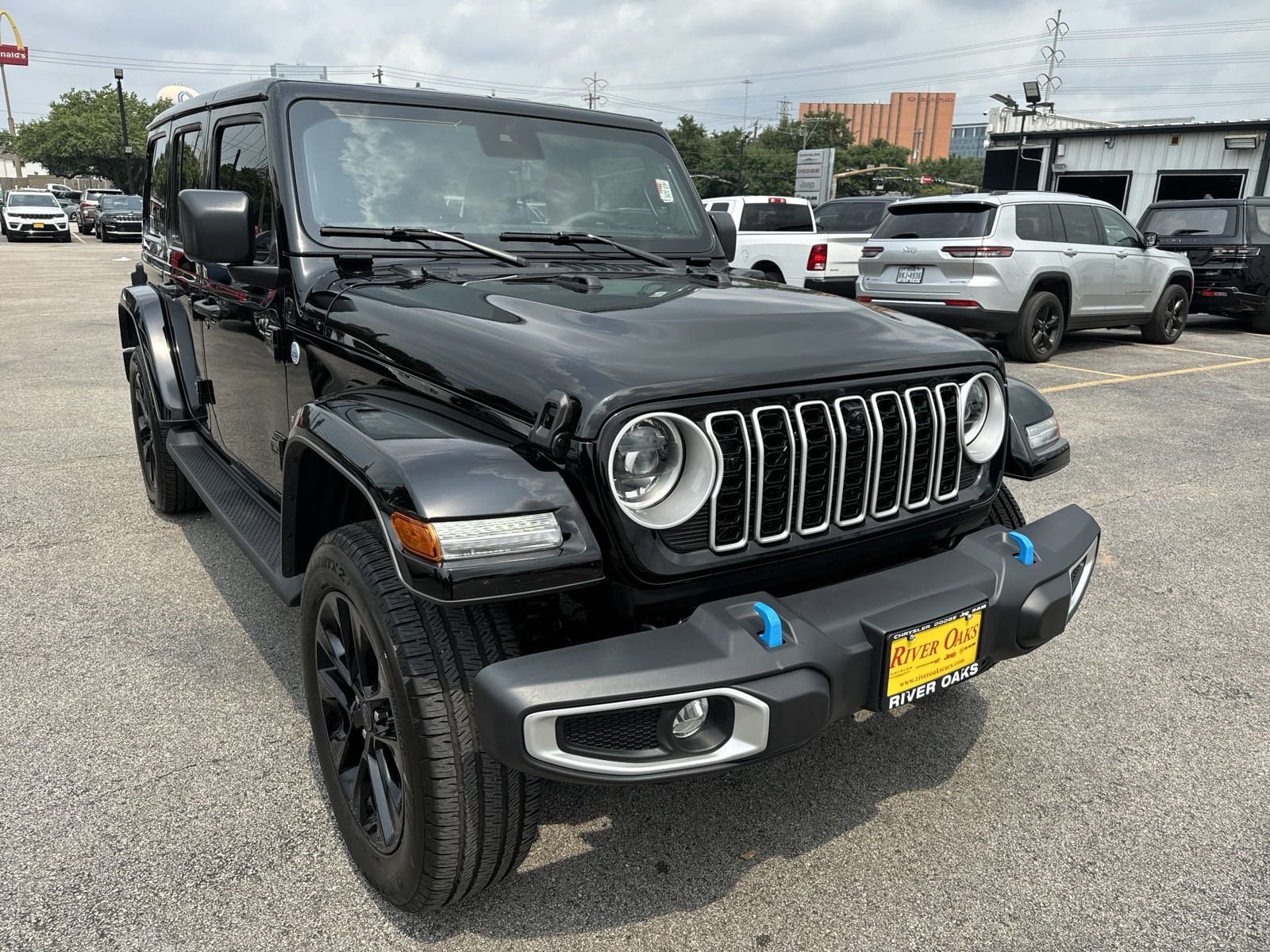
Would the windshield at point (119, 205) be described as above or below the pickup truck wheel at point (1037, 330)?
above

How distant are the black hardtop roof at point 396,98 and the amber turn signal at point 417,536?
6.29 feet

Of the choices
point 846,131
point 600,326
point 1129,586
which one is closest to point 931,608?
point 600,326

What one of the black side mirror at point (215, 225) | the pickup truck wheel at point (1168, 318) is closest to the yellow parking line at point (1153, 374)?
the pickup truck wheel at point (1168, 318)

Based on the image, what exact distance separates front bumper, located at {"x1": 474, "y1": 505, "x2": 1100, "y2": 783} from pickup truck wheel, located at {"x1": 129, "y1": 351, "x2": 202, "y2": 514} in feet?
10.6

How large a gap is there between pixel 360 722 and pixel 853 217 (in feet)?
48.4

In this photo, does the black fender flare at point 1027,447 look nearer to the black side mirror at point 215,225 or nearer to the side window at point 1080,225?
the black side mirror at point 215,225

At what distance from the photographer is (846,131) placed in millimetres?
101562

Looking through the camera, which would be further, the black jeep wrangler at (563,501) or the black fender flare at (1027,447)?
the black fender flare at (1027,447)

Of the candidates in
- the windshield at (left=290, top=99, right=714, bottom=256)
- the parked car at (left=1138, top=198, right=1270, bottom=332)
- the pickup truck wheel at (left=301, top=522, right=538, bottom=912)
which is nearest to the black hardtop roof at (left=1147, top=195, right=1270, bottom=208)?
the parked car at (left=1138, top=198, right=1270, bottom=332)

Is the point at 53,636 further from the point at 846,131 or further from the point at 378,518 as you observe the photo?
the point at 846,131

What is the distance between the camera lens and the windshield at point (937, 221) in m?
9.85

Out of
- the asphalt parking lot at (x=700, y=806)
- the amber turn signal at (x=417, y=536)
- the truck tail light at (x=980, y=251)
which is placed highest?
the truck tail light at (x=980, y=251)

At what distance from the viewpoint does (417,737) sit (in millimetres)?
1916

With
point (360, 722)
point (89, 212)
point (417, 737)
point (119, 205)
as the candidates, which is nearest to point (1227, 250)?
point (360, 722)
